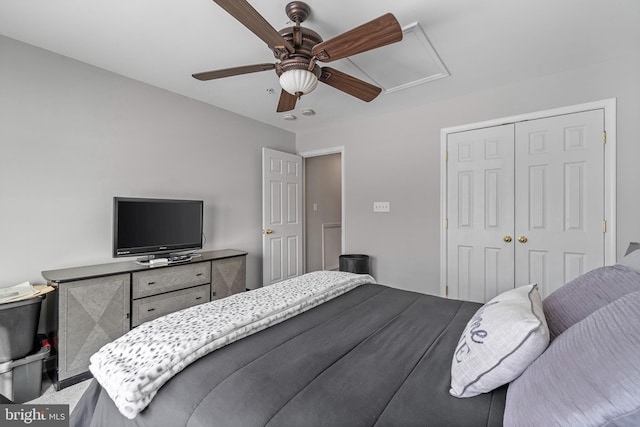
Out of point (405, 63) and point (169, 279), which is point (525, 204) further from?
point (169, 279)

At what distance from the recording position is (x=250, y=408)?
0.81 meters

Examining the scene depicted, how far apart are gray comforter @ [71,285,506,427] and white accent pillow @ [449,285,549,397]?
59mm

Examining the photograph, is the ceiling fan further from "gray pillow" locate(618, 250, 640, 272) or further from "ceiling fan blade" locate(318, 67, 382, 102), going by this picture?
"gray pillow" locate(618, 250, 640, 272)

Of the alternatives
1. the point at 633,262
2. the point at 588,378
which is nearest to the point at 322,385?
the point at 588,378

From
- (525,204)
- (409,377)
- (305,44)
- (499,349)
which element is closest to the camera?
(499,349)

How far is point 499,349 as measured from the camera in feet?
2.69

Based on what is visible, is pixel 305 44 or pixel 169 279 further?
pixel 169 279

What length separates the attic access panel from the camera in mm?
2098

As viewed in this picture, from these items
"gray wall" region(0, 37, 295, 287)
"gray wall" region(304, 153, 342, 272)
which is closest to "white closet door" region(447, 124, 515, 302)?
"gray wall" region(304, 153, 342, 272)

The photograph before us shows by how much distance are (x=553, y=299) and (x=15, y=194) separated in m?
3.43

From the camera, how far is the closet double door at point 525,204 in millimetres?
2506

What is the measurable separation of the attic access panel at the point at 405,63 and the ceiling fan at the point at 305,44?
43 centimetres

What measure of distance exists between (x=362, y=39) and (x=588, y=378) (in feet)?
5.22

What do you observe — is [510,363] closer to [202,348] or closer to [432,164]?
[202,348]
